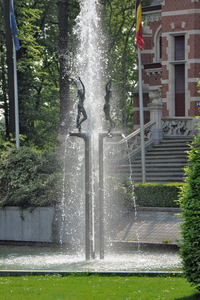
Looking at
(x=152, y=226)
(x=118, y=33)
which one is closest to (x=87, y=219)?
(x=152, y=226)

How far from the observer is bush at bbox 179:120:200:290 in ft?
19.9

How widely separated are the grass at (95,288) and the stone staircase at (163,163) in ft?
34.1

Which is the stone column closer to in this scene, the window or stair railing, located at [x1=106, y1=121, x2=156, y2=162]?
stair railing, located at [x1=106, y1=121, x2=156, y2=162]

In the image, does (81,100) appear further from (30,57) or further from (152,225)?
(30,57)

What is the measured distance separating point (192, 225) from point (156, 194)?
28.7 feet

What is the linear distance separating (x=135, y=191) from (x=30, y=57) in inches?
604

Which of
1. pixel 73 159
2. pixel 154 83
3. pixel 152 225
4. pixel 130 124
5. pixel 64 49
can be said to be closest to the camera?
pixel 152 225

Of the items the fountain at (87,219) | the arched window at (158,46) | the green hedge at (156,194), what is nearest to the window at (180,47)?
the arched window at (158,46)

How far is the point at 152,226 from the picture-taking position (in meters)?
12.7

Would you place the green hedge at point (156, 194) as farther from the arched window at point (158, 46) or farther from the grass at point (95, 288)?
the arched window at point (158, 46)

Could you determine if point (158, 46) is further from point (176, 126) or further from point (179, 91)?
point (176, 126)

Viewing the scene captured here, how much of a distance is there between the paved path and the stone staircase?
3707 mm

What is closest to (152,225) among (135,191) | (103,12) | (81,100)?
(135,191)

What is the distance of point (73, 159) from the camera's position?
14680 mm
